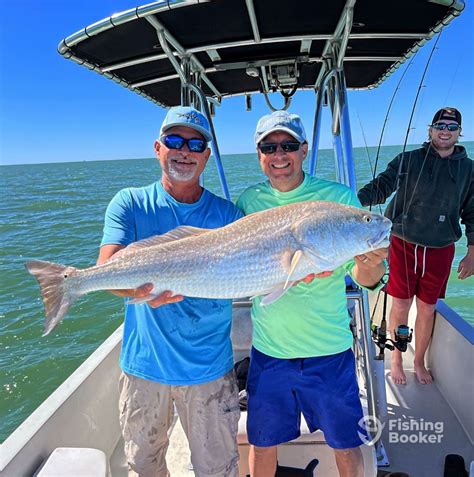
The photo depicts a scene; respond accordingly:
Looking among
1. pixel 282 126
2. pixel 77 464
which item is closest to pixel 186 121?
pixel 282 126

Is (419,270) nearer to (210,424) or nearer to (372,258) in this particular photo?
Result: (372,258)

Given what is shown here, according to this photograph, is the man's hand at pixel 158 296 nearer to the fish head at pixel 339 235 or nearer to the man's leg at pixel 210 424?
the man's leg at pixel 210 424

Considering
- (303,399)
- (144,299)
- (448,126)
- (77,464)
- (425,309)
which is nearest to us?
(77,464)

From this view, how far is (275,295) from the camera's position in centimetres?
224

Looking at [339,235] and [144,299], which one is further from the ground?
[339,235]

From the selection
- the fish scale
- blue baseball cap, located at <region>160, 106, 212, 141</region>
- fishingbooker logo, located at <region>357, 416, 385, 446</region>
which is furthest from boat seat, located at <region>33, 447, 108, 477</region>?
blue baseball cap, located at <region>160, 106, 212, 141</region>

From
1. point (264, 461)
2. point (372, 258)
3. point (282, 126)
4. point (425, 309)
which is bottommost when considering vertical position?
point (264, 461)

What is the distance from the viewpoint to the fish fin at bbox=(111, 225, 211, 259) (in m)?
2.29

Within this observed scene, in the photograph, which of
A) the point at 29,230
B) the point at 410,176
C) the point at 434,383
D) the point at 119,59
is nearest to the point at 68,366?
the point at 119,59

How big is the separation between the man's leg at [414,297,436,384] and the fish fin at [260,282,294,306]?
271 cm

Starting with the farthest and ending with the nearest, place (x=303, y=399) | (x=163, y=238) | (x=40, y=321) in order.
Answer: (x=40, y=321) < (x=303, y=399) < (x=163, y=238)

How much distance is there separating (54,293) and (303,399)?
1.62m

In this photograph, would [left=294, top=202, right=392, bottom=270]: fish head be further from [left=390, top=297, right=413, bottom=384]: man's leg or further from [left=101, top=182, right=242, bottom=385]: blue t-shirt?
[left=390, top=297, right=413, bottom=384]: man's leg

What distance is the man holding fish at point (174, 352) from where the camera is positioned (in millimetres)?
2393
